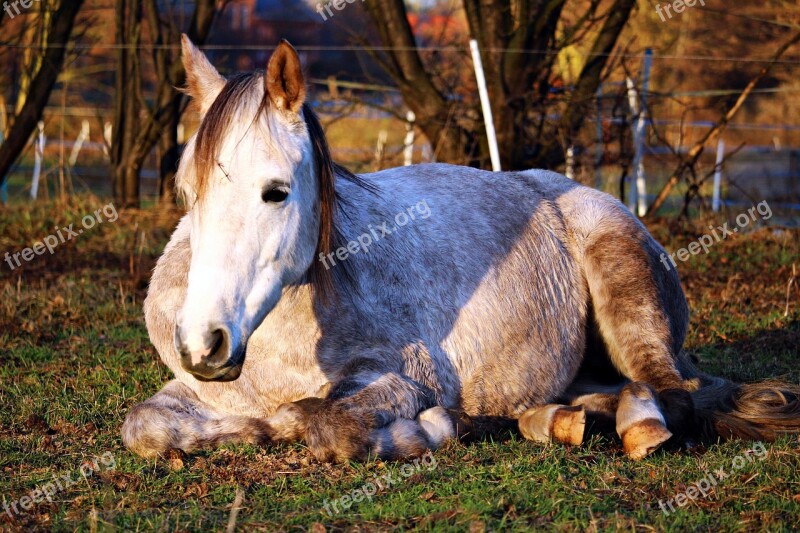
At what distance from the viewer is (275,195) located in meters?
3.20

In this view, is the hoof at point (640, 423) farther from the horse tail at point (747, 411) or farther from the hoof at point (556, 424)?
the horse tail at point (747, 411)

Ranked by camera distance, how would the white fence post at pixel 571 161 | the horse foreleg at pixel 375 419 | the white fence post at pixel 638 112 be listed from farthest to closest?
the white fence post at pixel 638 112 < the white fence post at pixel 571 161 < the horse foreleg at pixel 375 419

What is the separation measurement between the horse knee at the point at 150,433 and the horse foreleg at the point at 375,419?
597 mm

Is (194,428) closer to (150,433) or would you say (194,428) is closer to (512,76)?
(150,433)

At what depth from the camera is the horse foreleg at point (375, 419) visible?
11.0ft

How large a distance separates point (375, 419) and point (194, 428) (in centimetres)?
79

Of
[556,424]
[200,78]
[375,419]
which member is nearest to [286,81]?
[200,78]

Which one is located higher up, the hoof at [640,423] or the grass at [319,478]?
the hoof at [640,423]

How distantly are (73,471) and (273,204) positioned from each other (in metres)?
1.30

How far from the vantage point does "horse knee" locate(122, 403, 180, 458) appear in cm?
350

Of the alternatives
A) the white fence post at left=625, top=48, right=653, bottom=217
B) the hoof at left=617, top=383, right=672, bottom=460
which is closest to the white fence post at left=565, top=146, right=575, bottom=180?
the white fence post at left=625, top=48, right=653, bottom=217

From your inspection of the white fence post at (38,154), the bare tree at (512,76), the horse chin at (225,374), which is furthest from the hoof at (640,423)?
the white fence post at (38,154)

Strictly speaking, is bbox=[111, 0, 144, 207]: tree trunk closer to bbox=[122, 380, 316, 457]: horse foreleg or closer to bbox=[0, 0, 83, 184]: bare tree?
bbox=[0, 0, 83, 184]: bare tree

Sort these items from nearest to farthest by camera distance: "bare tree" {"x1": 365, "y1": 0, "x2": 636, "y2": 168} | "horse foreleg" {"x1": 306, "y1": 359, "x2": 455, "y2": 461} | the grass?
1. the grass
2. "horse foreleg" {"x1": 306, "y1": 359, "x2": 455, "y2": 461}
3. "bare tree" {"x1": 365, "y1": 0, "x2": 636, "y2": 168}
